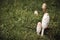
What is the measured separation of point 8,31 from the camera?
2578 millimetres

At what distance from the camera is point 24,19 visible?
8.54 feet

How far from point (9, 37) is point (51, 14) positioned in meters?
0.39

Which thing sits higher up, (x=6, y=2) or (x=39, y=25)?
(x=6, y=2)

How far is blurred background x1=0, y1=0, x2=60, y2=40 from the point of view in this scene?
2.57 metres

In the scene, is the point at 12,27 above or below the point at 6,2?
below

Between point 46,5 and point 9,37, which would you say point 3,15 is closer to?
point 9,37

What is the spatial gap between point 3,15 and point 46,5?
36 centimetres

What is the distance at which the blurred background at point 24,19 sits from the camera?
101 inches

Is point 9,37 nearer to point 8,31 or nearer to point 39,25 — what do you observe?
point 8,31

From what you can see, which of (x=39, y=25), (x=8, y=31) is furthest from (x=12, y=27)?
(x=39, y=25)

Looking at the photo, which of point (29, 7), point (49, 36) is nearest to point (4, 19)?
point (29, 7)

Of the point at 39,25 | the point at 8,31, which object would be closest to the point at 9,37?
the point at 8,31

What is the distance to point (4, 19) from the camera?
2607 mm

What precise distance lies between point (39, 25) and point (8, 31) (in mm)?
255
